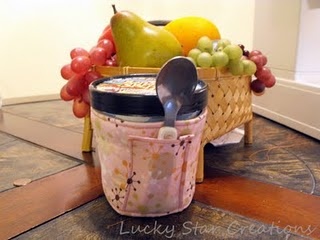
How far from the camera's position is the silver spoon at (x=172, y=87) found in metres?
0.46

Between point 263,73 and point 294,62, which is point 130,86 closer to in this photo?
point 263,73

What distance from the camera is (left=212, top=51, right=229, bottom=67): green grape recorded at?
66cm

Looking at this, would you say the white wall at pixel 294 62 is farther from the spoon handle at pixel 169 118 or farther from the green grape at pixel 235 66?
the spoon handle at pixel 169 118

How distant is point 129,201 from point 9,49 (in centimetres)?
127

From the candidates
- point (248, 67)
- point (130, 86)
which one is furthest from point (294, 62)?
point (130, 86)

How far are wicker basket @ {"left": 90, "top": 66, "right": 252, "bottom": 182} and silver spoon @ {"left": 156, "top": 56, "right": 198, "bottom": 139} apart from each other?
0.53 ft

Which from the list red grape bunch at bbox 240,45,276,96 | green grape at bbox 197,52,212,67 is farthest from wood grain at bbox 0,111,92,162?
red grape bunch at bbox 240,45,276,96

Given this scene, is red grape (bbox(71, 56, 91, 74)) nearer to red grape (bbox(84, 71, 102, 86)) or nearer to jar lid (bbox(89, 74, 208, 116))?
red grape (bbox(84, 71, 102, 86))

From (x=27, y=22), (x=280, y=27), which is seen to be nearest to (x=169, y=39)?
(x=280, y=27)

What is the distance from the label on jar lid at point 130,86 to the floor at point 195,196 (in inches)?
8.2

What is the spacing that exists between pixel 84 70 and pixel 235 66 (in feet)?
1.09

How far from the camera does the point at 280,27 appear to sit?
3.76ft

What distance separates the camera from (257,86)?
84 centimetres

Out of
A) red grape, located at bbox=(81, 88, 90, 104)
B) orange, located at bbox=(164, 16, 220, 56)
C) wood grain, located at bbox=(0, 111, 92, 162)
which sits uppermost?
orange, located at bbox=(164, 16, 220, 56)
